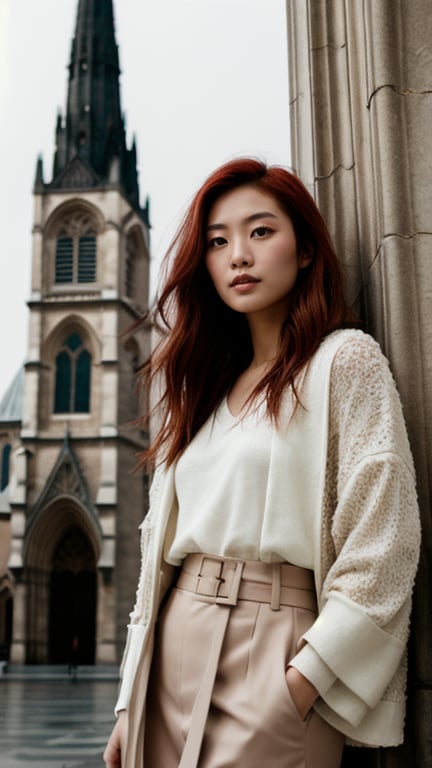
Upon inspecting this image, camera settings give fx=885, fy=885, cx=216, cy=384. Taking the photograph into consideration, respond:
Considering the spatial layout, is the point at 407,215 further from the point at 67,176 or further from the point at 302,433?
the point at 67,176

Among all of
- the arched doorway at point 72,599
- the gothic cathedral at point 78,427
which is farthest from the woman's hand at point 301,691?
the arched doorway at point 72,599

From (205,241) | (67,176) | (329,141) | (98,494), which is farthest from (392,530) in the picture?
(67,176)

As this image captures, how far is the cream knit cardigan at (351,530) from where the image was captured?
1.26 metres

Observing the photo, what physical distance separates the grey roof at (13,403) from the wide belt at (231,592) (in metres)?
32.4

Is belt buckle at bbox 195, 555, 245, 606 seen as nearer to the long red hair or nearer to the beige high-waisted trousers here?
the beige high-waisted trousers

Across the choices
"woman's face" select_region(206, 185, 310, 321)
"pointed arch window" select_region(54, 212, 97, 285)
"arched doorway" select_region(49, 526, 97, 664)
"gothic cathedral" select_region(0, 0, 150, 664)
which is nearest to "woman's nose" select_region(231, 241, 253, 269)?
"woman's face" select_region(206, 185, 310, 321)

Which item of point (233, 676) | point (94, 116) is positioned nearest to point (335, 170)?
point (233, 676)

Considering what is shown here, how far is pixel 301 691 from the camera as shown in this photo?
1.25 meters

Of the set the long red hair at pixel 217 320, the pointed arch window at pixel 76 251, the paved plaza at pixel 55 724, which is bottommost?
the paved plaza at pixel 55 724

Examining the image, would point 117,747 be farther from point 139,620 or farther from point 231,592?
point 231,592

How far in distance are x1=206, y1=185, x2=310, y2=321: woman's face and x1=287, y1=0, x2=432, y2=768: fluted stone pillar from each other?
0.18m

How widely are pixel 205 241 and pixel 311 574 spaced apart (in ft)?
2.13

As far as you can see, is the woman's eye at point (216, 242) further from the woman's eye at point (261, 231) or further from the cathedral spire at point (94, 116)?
the cathedral spire at point (94, 116)

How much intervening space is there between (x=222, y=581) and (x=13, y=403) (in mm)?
33728
